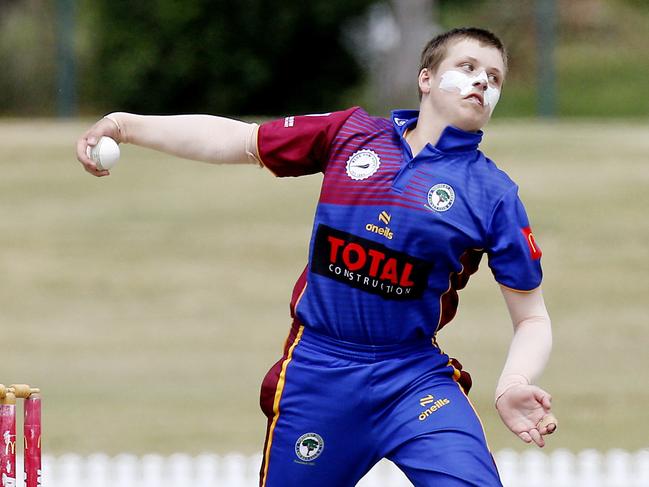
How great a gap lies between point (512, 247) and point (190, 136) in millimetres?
1033

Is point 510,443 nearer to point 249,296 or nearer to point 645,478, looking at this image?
point 645,478

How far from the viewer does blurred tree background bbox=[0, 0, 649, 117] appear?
77.1 ft

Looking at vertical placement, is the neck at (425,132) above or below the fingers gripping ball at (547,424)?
above

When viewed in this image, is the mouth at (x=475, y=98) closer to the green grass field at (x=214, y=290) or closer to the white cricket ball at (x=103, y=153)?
the white cricket ball at (x=103, y=153)

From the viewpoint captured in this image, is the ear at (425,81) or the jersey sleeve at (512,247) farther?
the ear at (425,81)

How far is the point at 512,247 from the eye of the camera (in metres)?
4.20

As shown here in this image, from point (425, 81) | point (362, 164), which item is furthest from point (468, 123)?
point (362, 164)

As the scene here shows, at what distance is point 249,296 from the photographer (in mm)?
13359

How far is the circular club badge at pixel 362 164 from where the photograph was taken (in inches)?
170

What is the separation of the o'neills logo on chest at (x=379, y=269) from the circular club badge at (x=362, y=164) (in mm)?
178

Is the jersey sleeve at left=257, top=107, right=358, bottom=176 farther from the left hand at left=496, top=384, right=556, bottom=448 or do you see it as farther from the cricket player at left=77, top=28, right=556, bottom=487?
the left hand at left=496, top=384, right=556, bottom=448

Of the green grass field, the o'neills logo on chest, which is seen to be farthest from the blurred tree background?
the o'neills logo on chest

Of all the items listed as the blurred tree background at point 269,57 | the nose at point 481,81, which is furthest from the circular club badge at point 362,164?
the blurred tree background at point 269,57

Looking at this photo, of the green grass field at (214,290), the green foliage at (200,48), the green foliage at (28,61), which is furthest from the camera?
the green foliage at (200,48)
